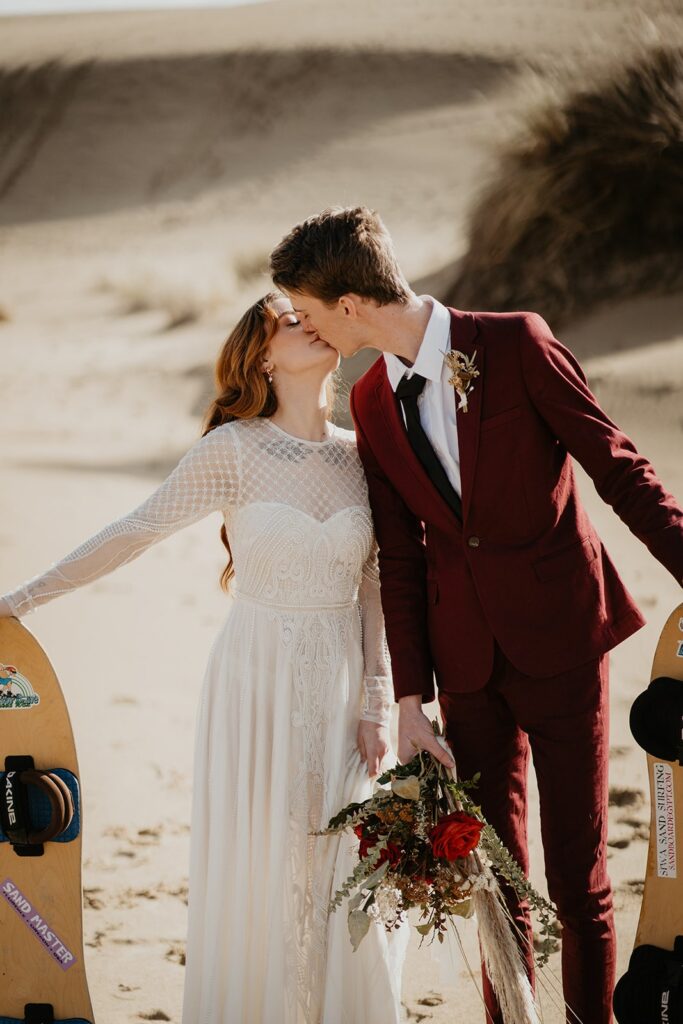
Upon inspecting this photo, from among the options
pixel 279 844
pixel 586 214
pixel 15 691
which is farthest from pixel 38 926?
pixel 586 214

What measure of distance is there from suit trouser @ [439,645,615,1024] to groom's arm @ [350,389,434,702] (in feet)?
0.47

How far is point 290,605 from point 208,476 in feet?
1.38

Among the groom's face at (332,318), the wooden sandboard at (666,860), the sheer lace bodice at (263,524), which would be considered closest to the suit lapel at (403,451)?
the groom's face at (332,318)

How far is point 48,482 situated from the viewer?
11.1m

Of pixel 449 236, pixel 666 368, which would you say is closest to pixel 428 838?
pixel 666 368

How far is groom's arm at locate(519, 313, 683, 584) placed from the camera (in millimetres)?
2828

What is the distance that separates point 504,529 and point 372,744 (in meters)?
0.73

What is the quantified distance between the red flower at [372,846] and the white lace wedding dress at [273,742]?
0.30m

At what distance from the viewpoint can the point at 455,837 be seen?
2.63 metres

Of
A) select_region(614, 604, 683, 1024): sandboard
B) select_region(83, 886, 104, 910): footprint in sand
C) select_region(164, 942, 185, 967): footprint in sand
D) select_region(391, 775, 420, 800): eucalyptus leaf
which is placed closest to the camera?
select_region(391, 775, 420, 800): eucalyptus leaf

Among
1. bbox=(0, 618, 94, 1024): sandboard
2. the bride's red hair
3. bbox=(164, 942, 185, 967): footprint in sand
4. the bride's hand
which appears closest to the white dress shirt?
the bride's red hair

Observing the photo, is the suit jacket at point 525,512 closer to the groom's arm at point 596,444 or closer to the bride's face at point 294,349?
the groom's arm at point 596,444

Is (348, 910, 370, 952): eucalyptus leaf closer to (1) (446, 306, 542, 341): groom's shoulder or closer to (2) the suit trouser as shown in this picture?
(2) the suit trouser

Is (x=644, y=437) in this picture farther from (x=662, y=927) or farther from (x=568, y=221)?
(x=662, y=927)
